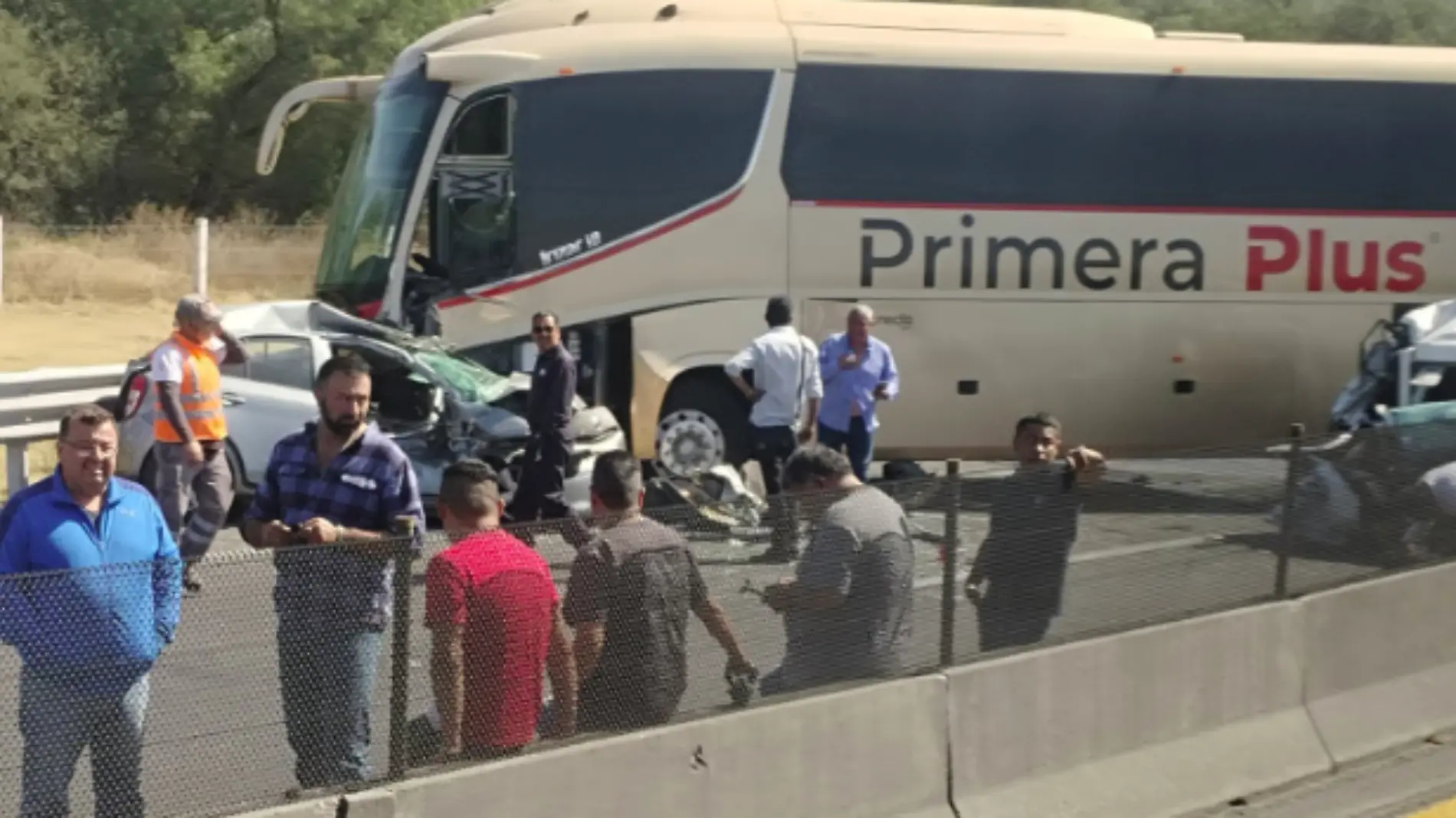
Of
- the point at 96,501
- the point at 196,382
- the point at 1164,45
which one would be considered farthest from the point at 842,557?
the point at 1164,45

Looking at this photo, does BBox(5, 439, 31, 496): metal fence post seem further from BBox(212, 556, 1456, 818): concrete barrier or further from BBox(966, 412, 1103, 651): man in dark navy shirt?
BBox(212, 556, 1456, 818): concrete barrier

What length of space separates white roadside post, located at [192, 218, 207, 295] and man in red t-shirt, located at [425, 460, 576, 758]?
1095 inches

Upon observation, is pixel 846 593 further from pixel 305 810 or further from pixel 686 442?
pixel 686 442

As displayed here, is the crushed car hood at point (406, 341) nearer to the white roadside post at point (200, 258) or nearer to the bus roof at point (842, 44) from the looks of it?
the bus roof at point (842, 44)

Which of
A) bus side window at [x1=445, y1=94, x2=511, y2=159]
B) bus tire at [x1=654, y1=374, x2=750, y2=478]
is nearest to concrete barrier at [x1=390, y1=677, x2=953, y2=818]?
bus tire at [x1=654, y1=374, x2=750, y2=478]

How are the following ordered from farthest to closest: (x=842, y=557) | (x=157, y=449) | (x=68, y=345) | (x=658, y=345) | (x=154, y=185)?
(x=154, y=185) → (x=68, y=345) → (x=658, y=345) → (x=157, y=449) → (x=842, y=557)

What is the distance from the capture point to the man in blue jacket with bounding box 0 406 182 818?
508 cm

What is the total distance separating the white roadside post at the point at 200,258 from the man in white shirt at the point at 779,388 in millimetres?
20404

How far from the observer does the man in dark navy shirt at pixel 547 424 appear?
1301cm

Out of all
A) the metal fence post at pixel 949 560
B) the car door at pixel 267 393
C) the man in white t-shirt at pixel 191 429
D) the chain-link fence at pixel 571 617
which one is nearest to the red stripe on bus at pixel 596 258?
the car door at pixel 267 393

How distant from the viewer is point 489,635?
5895 millimetres

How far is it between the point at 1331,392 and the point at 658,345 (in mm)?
6229

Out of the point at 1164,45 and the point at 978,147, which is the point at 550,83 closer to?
the point at 978,147

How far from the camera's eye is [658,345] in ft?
54.8
